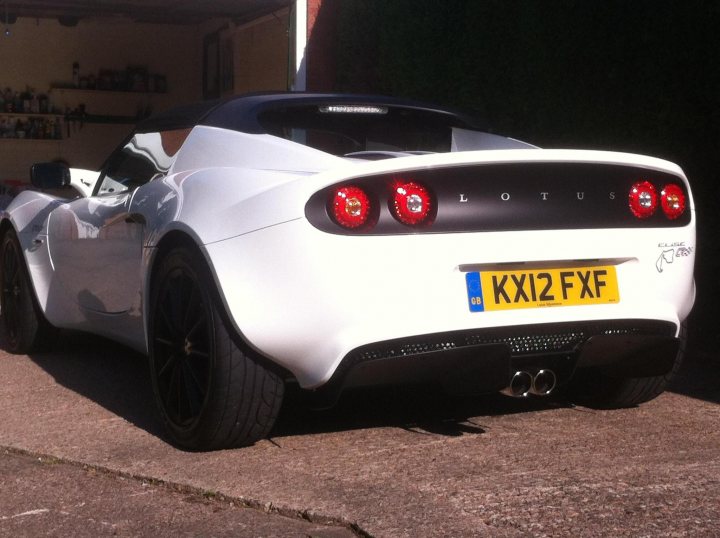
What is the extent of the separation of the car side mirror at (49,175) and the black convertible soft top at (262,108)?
0.94m

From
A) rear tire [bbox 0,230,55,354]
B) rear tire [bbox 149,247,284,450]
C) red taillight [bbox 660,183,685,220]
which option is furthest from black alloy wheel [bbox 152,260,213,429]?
rear tire [bbox 0,230,55,354]

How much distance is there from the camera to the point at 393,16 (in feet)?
33.4

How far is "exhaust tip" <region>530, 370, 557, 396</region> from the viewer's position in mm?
3961

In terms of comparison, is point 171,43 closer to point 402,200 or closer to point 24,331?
point 24,331

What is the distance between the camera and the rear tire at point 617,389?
4.62 metres

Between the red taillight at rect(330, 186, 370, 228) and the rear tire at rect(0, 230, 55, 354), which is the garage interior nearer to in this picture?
the rear tire at rect(0, 230, 55, 354)

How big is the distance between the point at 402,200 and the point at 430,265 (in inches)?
8.5

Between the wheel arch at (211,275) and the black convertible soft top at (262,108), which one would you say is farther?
the black convertible soft top at (262,108)

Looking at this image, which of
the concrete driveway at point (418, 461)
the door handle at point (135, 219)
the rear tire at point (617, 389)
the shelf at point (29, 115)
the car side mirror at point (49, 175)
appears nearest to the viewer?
the concrete driveway at point (418, 461)

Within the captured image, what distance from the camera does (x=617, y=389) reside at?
4.66 metres

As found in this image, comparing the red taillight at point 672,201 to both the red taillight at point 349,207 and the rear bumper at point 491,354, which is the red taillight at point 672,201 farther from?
the red taillight at point 349,207

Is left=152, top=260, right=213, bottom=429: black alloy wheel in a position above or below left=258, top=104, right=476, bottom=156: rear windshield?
below

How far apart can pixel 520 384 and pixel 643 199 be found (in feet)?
2.48

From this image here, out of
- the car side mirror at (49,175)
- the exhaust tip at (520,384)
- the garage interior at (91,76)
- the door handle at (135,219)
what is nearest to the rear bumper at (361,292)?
the exhaust tip at (520,384)
